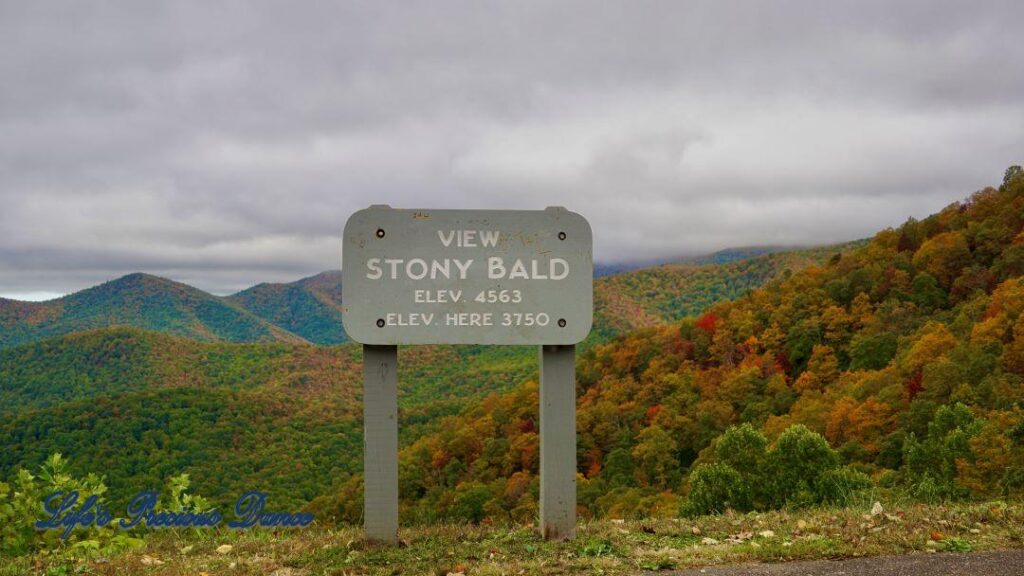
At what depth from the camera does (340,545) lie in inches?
270

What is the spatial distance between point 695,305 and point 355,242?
643 feet

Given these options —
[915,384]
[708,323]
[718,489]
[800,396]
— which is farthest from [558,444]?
[708,323]

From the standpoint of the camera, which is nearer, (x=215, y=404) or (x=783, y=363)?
(x=783, y=363)

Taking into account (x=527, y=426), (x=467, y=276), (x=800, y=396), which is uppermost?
(x=467, y=276)

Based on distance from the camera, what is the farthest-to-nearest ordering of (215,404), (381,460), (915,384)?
1. (215,404)
2. (915,384)
3. (381,460)

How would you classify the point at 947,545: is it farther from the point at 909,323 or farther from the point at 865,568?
the point at 909,323

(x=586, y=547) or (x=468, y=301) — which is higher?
(x=468, y=301)

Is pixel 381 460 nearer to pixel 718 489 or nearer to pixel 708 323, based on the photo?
pixel 718 489

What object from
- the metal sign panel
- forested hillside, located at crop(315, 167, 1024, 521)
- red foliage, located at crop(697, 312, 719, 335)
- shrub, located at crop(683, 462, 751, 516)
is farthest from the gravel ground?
A: red foliage, located at crop(697, 312, 719, 335)

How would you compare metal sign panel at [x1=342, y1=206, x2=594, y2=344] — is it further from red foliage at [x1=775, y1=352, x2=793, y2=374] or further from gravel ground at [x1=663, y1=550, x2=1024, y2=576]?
red foliage at [x1=775, y1=352, x2=793, y2=374]

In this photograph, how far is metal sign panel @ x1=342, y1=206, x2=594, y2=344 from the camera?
6.87m

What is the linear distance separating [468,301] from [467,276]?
233mm

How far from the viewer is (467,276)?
6957 mm

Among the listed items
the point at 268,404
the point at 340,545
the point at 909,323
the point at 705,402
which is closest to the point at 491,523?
the point at 340,545
